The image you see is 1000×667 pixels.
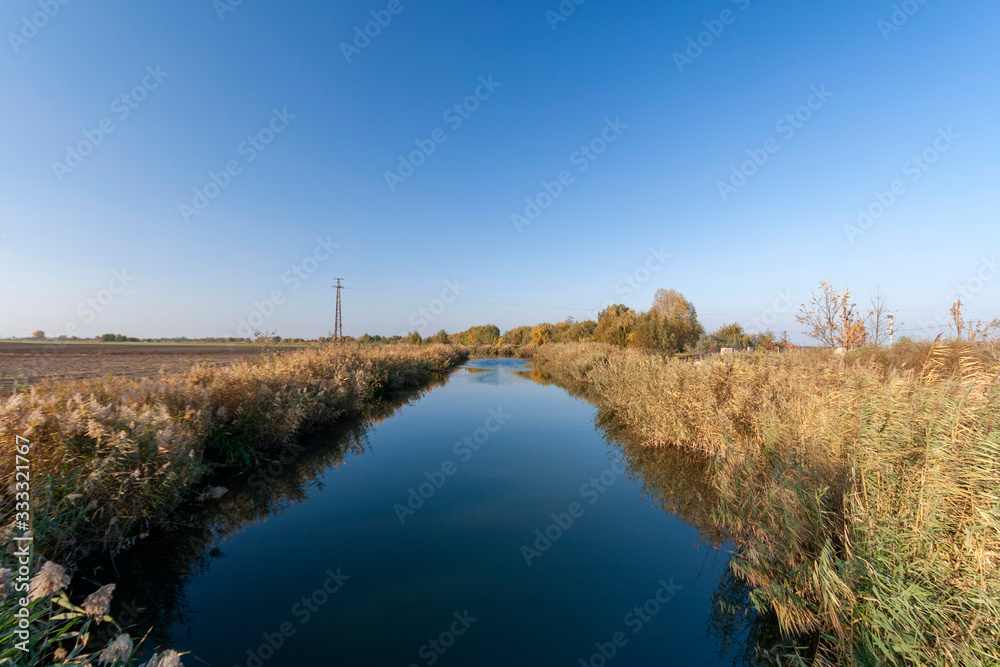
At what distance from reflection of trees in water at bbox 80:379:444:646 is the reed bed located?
0.28 meters

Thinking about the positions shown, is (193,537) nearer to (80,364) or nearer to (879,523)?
(879,523)

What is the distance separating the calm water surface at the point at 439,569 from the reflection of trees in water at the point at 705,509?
0.22 feet

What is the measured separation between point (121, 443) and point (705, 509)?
801 cm

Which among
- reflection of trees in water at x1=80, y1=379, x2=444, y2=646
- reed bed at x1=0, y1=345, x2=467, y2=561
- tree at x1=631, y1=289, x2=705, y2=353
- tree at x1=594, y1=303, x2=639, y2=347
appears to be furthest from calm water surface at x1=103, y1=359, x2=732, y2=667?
tree at x1=594, y1=303, x2=639, y2=347

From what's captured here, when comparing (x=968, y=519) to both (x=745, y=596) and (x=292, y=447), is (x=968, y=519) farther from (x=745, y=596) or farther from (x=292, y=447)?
(x=292, y=447)

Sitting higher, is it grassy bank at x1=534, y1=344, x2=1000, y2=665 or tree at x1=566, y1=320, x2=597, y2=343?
tree at x1=566, y1=320, x2=597, y2=343

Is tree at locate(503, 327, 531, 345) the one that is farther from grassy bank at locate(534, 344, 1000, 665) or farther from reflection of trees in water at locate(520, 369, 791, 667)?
grassy bank at locate(534, 344, 1000, 665)

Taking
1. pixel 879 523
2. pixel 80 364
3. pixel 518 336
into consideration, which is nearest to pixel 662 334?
pixel 879 523

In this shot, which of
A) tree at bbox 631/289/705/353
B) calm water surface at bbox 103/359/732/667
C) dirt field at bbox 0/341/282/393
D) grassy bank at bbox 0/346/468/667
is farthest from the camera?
tree at bbox 631/289/705/353

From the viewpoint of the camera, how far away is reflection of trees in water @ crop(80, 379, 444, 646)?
11.6ft

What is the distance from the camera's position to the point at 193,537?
15.8 ft

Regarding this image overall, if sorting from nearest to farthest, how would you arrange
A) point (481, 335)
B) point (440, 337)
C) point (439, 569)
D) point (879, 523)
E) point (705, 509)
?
1. point (879, 523)
2. point (439, 569)
3. point (705, 509)
4. point (440, 337)
5. point (481, 335)

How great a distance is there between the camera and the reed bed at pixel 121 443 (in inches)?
143

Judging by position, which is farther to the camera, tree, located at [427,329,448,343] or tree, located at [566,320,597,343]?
tree, located at [427,329,448,343]
